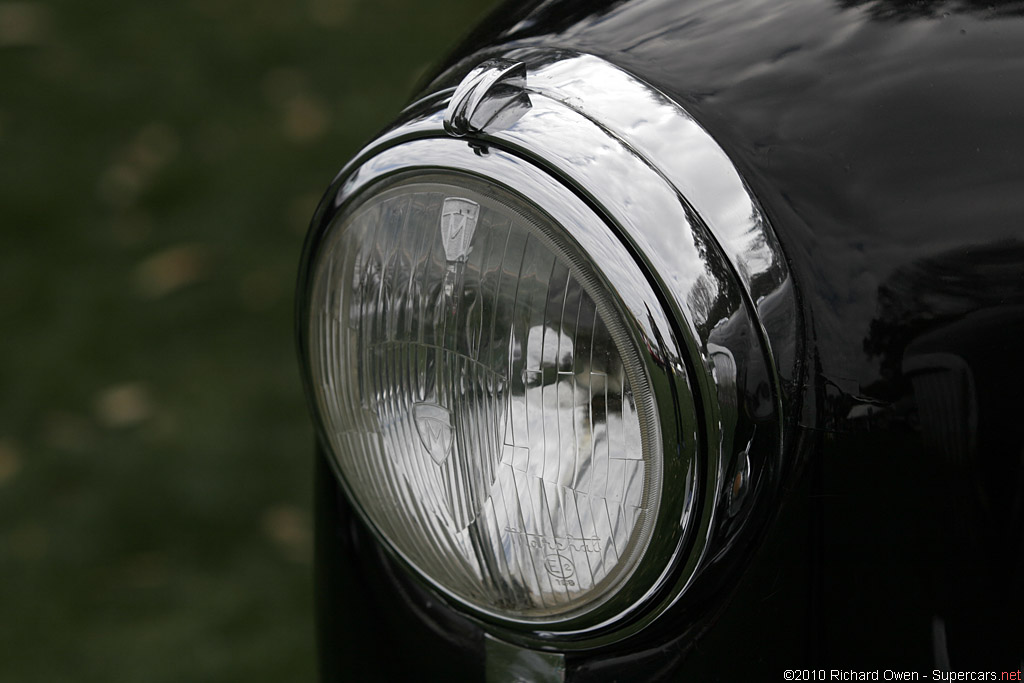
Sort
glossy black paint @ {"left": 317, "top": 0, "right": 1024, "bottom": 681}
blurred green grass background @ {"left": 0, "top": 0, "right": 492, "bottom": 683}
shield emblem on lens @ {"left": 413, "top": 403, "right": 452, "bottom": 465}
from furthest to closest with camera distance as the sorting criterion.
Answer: blurred green grass background @ {"left": 0, "top": 0, "right": 492, "bottom": 683} → shield emblem on lens @ {"left": 413, "top": 403, "right": 452, "bottom": 465} → glossy black paint @ {"left": 317, "top": 0, "right": 1024, "bottom": 681}

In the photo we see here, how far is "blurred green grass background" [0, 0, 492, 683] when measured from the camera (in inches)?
89.0

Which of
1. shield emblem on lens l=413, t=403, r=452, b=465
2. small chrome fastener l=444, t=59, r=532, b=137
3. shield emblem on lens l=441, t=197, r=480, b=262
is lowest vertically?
shield emblem on lens l=413, t=403, r=452, b=465

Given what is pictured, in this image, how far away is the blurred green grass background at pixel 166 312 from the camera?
2260 millimetres

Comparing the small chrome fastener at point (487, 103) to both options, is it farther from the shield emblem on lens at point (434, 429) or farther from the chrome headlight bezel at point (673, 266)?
the shield emblem on lens at point (434, 429)

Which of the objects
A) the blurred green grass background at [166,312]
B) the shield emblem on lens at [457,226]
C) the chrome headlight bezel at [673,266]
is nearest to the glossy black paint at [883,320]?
the chrome headlight bezel at [673,266]

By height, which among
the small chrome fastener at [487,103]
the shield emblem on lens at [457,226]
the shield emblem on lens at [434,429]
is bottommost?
the shield emblem on lens at [434,429]

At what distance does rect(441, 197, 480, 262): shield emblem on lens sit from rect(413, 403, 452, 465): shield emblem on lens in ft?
0.46

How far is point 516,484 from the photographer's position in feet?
3.00

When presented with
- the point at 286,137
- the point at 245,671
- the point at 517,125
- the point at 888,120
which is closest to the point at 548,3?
the point at 517,125

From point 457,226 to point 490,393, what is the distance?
141 millimetres

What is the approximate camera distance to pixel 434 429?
0.97 m

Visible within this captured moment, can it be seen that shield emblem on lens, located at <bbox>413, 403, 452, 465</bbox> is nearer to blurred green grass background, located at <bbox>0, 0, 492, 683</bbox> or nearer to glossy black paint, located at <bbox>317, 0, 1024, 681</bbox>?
glossy black paint, located at <bbox>317, 0, 1024, 681</bbox>

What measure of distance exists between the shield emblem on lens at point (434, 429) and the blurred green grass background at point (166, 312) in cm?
61

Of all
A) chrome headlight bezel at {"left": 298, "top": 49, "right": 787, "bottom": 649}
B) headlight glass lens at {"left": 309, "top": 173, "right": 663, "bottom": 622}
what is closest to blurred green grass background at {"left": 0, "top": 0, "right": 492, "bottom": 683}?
headlight glass lens at {"left": 309, "top": 173, "right": 663, "bottom": 622}
